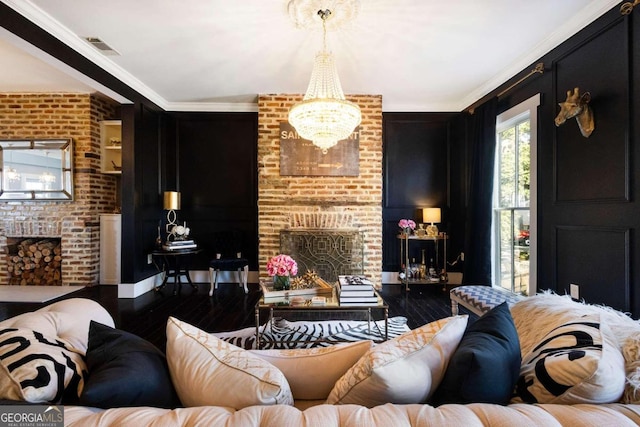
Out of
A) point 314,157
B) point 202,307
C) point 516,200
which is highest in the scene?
point 314,157

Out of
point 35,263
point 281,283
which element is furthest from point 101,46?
point 35,263

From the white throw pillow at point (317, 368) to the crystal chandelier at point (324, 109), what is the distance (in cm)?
199

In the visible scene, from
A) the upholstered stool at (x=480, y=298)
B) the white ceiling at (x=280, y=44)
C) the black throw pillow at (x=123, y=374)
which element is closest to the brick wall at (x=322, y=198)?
the white ceiling at (x=280, y=44)

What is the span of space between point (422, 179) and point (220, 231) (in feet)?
11.1

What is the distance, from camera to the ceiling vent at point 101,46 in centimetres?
285

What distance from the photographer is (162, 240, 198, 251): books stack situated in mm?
4188

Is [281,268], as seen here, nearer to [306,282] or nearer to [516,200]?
[306,282]

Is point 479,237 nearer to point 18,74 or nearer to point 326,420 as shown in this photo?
point 326,420

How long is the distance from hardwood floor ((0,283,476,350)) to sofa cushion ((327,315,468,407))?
234cm

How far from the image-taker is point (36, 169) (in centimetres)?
432

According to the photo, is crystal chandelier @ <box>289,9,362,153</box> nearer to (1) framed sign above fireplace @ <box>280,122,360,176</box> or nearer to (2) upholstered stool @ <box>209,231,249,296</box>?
(1) framed sign above fireplace @ <box>280,122,360,176</box>

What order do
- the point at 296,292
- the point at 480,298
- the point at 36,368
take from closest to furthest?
1. the point at 36,368
2. the point at 296,292
3. the point at 480,298

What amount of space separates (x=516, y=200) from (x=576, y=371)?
138 inches

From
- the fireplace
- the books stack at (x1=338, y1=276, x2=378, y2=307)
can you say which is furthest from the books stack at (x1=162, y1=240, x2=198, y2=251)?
the books stack at (x1=338, y1=276, x2=378, y2=307)
